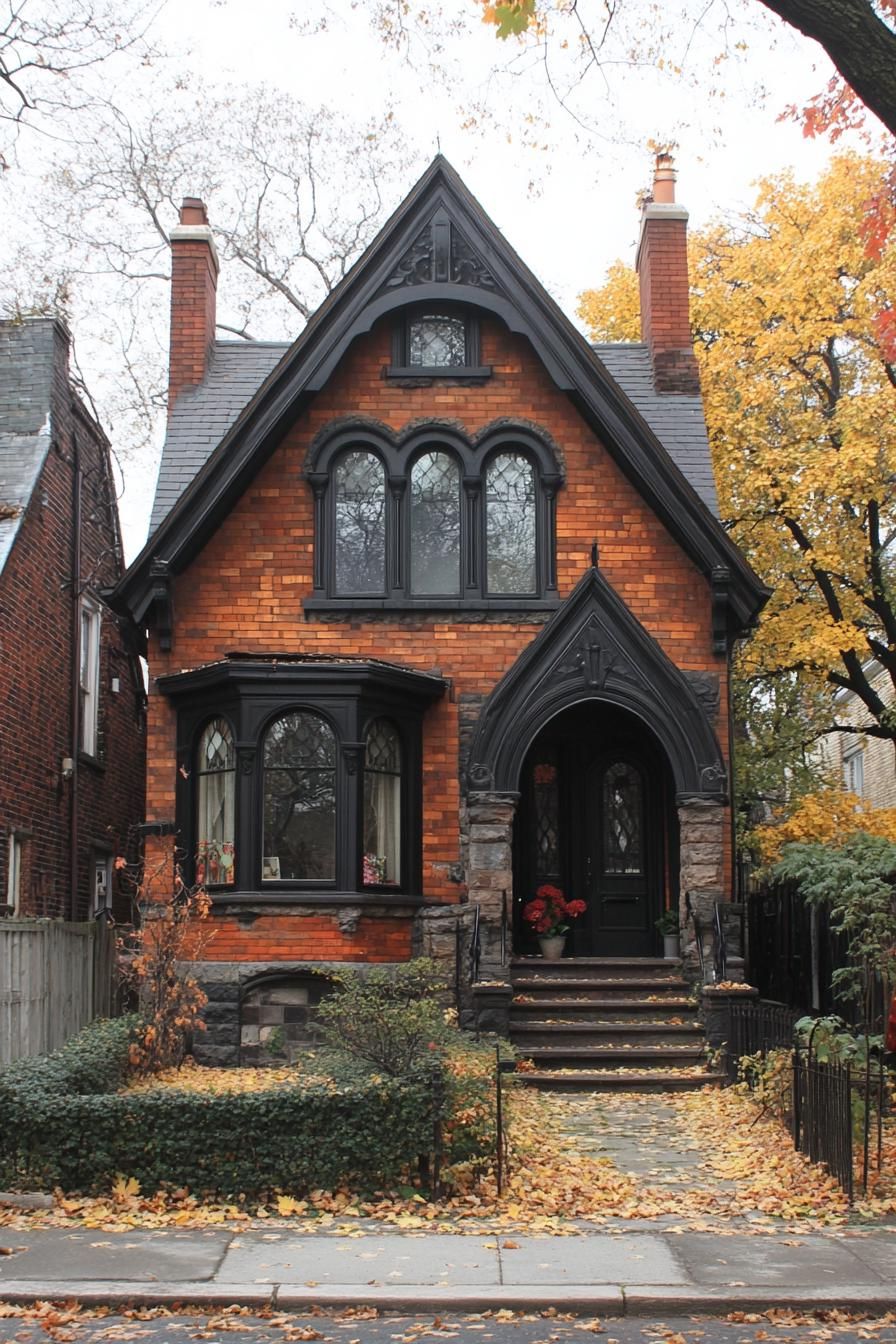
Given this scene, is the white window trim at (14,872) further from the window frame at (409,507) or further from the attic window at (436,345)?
the attic window at (436,345)

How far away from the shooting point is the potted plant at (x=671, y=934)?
18.2 metres

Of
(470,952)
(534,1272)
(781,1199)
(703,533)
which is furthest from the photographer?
(703,533)

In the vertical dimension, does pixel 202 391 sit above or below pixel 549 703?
above

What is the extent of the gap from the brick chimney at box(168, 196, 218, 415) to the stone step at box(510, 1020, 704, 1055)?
29.8ft

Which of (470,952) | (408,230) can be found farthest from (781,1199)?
(408,230)

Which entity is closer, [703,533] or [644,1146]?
[644,1146]

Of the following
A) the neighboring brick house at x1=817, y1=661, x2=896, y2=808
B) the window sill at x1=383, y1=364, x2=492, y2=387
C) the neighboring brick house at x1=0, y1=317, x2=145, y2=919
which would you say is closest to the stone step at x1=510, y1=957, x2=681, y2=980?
the neighboring brick house at x1=0, y1=317, x2=145, y2=919

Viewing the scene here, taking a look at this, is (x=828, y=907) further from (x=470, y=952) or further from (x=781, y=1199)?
(x=781, y=1199)

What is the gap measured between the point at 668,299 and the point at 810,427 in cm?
471

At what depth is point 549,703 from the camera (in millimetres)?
17453

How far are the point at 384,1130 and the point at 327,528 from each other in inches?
369

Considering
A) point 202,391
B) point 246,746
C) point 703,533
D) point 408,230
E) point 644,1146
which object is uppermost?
point 408,230

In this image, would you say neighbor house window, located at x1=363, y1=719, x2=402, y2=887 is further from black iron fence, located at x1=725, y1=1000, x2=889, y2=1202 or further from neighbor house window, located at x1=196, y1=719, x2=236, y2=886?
black iron fence, located at x1=725, y1=1000, x2=889, y2=1202

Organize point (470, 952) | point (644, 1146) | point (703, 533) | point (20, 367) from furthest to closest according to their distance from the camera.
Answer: point (20, 367) → point (703, 533) → point (470, 952) → point (644, 1146)
